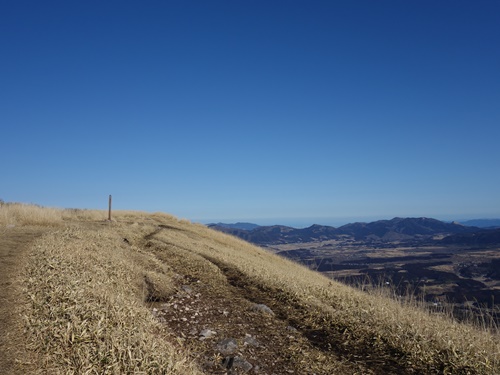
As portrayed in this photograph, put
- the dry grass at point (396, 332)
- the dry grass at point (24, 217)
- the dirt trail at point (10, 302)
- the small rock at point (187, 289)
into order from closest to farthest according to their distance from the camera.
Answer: the dirt trail at point (10, 302)
the dry grass at point (396, 332)
the small rock at point (187, 289)
the dry grass at point (24, 217)

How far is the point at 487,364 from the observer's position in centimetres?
555

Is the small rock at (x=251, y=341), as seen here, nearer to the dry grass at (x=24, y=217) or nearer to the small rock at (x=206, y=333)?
the small rock at (x=206, y=333)

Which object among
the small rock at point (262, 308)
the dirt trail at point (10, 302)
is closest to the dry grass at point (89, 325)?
the dirt trail at point (10, 302)

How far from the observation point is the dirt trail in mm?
4505

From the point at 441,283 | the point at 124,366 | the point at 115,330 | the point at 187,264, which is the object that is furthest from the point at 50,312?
the point at 441,283

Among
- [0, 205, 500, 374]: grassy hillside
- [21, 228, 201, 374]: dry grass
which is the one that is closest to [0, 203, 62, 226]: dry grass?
[0, 205, 500, 374]: grassy hillside

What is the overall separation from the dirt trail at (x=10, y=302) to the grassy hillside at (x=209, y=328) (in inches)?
5.8

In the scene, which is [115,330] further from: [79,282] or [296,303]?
[296,303]

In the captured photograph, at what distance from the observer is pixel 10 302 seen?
6297 mm

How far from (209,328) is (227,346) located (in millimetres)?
1127

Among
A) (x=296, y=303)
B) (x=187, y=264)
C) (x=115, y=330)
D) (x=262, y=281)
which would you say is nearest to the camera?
(x=115, y=330)

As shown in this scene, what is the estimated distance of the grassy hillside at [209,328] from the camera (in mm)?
4902

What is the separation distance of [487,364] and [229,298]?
645cm

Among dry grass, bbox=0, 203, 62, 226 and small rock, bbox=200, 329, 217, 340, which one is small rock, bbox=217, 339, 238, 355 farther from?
dry grass, bbox=0, 203, 62, 226
